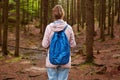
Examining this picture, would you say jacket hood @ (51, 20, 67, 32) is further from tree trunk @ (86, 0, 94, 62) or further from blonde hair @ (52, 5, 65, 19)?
tree trunk @ (86, 0, 94, 62)

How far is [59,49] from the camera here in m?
5.34

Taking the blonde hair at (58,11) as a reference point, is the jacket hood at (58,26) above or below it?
below

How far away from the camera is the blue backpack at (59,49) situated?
532 cm

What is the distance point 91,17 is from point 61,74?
28.1 ft

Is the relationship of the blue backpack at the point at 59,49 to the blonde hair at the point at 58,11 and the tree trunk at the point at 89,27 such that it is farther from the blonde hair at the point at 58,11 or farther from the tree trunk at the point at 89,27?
the tree trunk at the point at 89,27

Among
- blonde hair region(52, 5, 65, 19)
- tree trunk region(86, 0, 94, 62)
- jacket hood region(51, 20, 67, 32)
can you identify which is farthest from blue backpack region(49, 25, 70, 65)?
tree trunk region(86, 0, 94, 62)

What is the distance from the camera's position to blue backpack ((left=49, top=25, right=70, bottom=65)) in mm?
5316

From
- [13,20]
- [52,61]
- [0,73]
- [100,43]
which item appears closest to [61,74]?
[52,61]

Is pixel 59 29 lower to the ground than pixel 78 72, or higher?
higher

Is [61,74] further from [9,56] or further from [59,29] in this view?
[9,56]

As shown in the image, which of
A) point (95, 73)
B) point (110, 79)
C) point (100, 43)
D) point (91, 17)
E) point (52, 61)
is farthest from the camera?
point (100, 43)

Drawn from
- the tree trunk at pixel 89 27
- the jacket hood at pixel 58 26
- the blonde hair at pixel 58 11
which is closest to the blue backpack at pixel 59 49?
the jacket hood at pixel 58 26

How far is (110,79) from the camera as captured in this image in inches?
424

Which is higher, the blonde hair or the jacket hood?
the blonde hair
